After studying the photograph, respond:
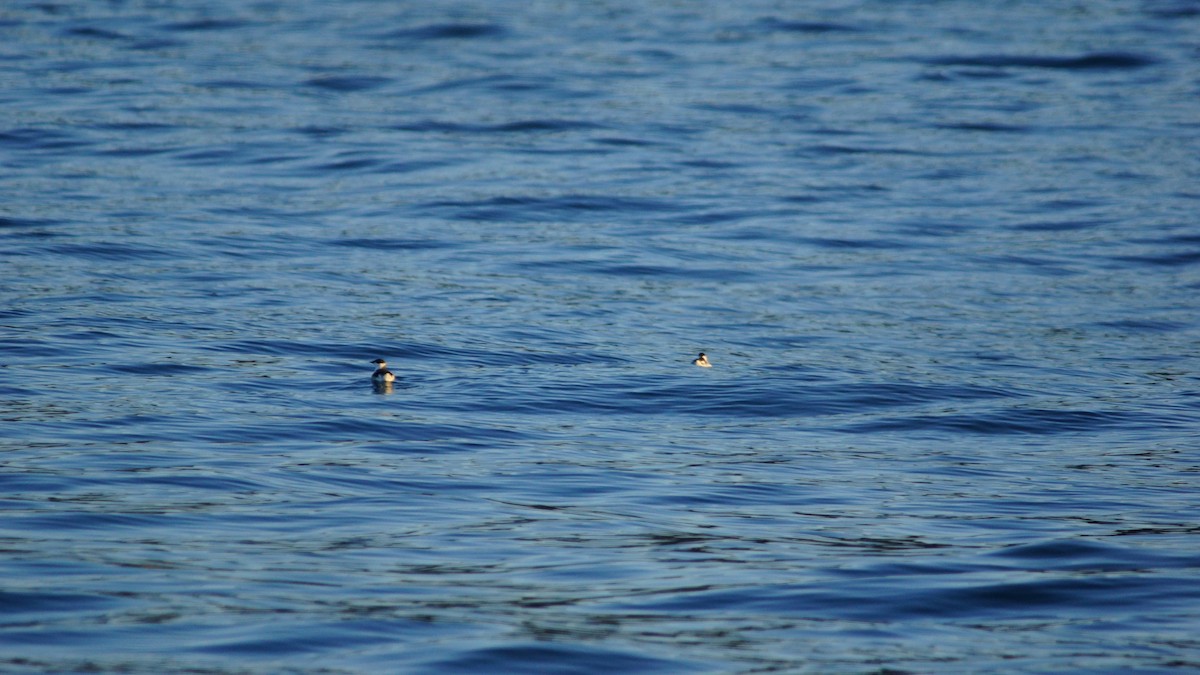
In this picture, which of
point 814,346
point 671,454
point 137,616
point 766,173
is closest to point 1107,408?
point 814,346

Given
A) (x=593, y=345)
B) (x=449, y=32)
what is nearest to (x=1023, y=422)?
(x=593, y=345)

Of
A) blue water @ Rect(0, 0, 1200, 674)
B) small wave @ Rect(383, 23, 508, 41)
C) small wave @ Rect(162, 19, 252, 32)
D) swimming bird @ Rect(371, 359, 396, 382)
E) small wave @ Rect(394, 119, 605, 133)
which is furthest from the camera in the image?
small wave @ Rect(383, 23, 508, 41)

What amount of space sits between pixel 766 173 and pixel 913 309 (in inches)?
307

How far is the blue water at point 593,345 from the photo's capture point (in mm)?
8422

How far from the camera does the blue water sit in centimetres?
842

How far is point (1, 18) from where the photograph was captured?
35.2m

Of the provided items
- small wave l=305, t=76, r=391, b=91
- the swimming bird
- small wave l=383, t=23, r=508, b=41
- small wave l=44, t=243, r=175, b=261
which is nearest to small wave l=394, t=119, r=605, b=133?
small wave l=305, t=76, r=391, b=91

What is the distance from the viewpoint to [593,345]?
16500 millimetres

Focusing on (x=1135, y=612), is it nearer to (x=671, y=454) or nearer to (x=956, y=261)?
(x=671, y=454)

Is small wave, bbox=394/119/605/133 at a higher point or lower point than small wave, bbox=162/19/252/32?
lower

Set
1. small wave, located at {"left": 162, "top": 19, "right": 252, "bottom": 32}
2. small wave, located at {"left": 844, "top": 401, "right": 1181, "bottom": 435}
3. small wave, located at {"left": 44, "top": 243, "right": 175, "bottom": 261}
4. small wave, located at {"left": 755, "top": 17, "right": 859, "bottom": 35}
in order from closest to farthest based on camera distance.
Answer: small wave, located at {"left": 844, "top": 401, "right": 1181, "bottom": 435}, small wave, located at {"left": 44, "top": 243, "right": 175, "bottom": 261}, small wave, located at {"left": 162, "top": 19, "right": 252, "bottom": 32}, small wave, located at {"left": 755, "top": 17, "right": 859, "bottom": 35}

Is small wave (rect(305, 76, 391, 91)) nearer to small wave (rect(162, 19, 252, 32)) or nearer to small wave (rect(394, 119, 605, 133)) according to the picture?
small wave (rect(394, 119, 605, 133))

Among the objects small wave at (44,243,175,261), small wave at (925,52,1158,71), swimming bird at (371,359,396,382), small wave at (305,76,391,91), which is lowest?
swimming bird at (371,359,396,382)

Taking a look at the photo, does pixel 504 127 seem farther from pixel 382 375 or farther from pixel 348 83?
pixel 382 375
